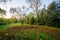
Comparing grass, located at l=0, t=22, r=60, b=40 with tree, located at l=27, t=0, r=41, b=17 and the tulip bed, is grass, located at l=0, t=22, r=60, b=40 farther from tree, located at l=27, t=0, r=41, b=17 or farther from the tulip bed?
tree, located at l=27, t=0, r=41, b=17

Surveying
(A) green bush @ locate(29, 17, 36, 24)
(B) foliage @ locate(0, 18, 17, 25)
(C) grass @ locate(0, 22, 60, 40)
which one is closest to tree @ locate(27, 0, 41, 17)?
(A) green bush @ locate(29, 17, 36, 24)

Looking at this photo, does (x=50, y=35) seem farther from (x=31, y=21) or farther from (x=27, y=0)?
(x=27, y=0)

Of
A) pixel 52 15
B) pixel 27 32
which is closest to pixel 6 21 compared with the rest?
pixel 27 32

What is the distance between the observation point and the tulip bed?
9.68 ft

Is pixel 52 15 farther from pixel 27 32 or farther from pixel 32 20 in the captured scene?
pixel 27 32

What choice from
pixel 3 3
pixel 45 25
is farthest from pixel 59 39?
pixel 3 3

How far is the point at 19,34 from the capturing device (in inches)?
118

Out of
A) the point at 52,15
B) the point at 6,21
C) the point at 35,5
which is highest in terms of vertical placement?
the point at 35,5

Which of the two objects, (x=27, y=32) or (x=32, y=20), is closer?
(x=27, y=32)

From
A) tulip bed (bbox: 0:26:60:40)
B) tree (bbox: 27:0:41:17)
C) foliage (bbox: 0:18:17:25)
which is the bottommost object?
tulip bed (bbox: 0:26:60:40)

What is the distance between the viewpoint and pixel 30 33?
10.1 ft

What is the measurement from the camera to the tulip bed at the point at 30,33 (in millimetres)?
2949

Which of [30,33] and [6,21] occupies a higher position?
[6,21]

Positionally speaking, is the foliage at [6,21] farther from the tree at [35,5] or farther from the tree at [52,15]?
the tree at [52,15]
